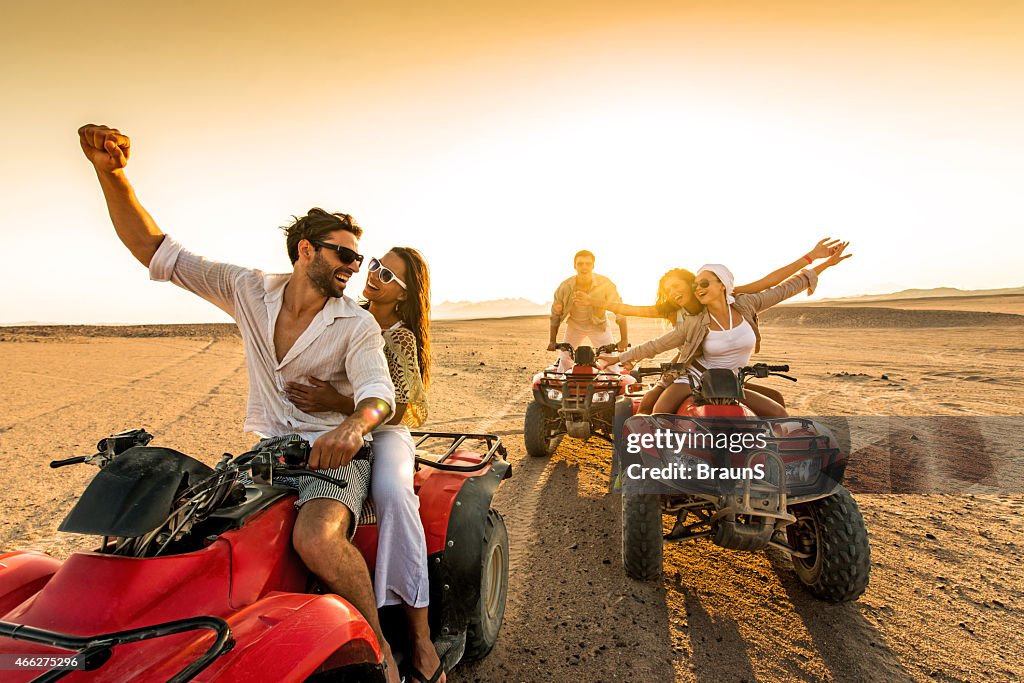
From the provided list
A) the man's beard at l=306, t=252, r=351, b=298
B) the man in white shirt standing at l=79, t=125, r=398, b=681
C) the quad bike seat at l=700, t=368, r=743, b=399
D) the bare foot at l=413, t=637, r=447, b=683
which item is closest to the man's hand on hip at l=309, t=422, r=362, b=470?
the man in white shirt standing at l=79, t=125, r=398, b=681

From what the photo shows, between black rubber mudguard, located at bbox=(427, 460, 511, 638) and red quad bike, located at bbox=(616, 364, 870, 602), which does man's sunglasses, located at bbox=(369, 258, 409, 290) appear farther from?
red quad bike, located at bbox=(616, 364, 870, 602)

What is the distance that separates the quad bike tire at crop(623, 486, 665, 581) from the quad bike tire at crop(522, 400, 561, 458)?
3.32 metres

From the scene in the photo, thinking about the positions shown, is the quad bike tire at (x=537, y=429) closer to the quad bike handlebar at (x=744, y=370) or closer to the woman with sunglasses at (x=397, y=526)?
the quad bike handlebar at (x=744, y=370)

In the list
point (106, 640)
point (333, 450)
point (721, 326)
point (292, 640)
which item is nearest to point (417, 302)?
point (333, 450)

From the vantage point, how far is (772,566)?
449cm

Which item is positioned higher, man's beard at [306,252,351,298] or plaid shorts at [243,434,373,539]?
man's beard at [306,252,351,298]

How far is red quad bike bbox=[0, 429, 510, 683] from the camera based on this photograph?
155 cm

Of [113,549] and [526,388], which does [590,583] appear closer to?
[113,549]

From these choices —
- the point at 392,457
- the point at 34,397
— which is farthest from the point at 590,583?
the point at 34,397

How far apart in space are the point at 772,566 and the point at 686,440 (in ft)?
4.52

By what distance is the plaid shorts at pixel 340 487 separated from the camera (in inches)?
91.0

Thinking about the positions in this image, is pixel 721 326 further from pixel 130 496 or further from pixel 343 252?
pixel 130 496

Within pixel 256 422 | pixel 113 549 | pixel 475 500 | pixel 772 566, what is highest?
pixel 256 422

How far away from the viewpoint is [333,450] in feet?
7.25
